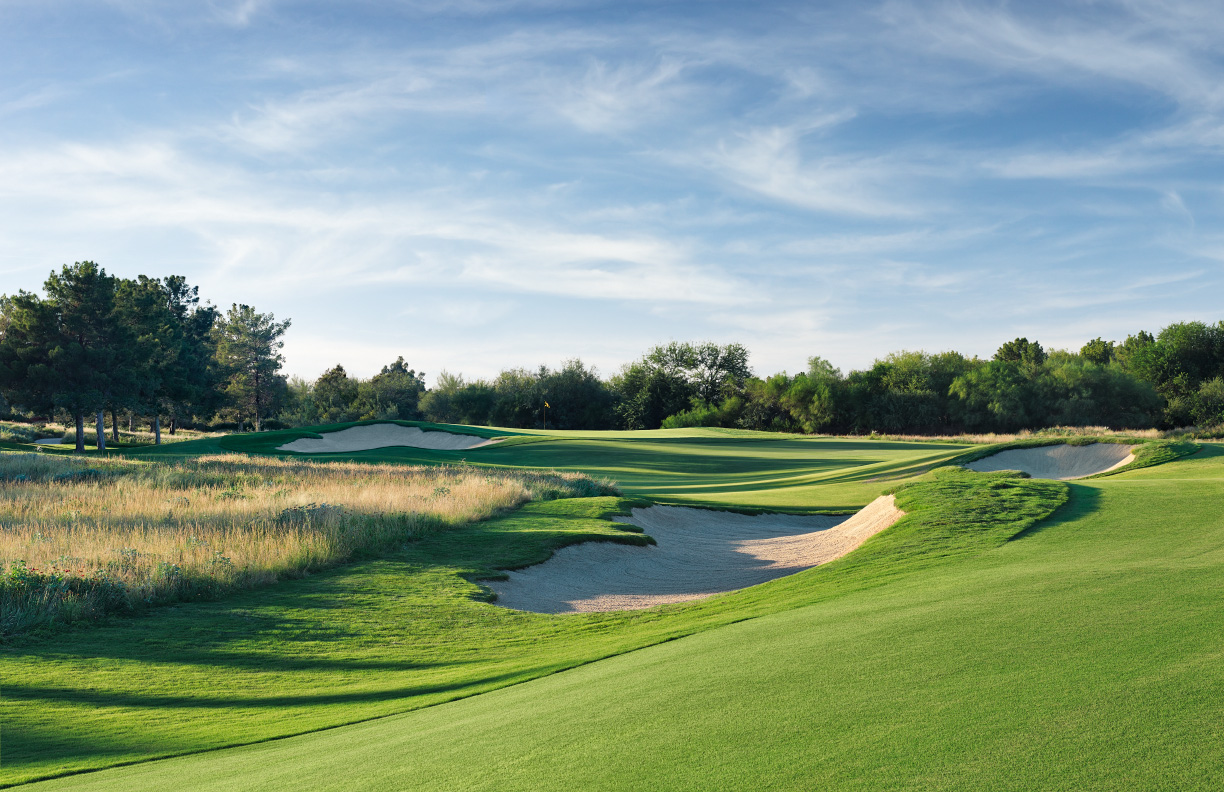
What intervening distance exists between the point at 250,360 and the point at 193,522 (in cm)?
7181

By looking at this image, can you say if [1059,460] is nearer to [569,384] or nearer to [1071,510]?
[1071,510]

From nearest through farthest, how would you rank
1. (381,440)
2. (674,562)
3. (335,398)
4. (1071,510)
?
1. (1071,510)
2. (674,562)
3. (381,440)
4. (335,398)

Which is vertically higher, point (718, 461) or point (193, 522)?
point (193, 522)

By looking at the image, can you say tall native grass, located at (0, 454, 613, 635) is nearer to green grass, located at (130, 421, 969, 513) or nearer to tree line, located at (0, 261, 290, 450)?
green grass, located at (130, 421, 969, 513)

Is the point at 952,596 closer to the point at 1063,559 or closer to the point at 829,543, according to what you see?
the point at 1063,559

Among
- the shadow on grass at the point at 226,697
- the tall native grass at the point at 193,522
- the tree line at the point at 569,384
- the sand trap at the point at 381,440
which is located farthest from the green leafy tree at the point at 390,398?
the shadow on grass at the point at 226,697

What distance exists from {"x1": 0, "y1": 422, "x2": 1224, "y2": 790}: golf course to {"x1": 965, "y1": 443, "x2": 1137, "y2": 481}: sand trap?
1029 cm

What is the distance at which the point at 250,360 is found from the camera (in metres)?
79.0

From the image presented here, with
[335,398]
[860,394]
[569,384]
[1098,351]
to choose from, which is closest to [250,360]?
[335,398]

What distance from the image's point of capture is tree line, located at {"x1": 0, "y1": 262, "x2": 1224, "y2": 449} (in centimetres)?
4356

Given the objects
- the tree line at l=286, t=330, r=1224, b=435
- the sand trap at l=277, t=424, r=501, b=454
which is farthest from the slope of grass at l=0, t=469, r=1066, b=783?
the tree line at l=286, t=330, r=1224, b=435

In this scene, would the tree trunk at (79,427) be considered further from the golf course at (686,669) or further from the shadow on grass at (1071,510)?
the shadow on grass at (1071,510)

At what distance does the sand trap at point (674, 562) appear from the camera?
1178cm

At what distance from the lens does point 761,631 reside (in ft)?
20.6
